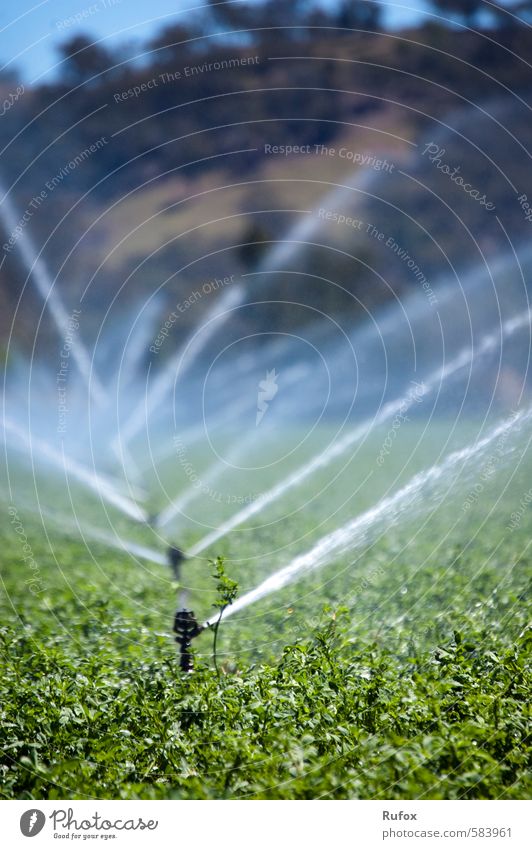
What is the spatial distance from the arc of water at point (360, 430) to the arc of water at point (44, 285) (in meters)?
2.51

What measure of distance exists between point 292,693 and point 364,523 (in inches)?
177

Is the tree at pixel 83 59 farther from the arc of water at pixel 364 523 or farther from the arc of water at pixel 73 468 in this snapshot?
the arc of water at pixel 364 523

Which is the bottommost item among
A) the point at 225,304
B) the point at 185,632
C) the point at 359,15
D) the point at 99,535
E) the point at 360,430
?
the point at 185,632

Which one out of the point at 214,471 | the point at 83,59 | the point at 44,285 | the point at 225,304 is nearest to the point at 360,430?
the point at 214,471

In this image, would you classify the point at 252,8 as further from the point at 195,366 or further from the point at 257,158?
the point at 195,366

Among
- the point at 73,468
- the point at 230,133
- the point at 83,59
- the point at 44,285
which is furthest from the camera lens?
the point at 73,468

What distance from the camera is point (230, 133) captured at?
11.1 m

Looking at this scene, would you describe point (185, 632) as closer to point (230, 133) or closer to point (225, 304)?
point (225, 304)

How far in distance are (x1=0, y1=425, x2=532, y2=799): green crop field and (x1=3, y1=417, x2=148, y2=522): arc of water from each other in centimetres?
226

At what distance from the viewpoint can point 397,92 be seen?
41.0 feet
